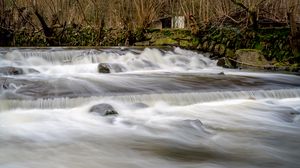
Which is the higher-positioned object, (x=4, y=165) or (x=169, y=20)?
(x=169, y=20)

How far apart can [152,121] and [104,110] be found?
29.3 inches

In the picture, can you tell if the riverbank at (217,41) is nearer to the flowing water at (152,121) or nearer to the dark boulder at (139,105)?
the flowing water at (152,121)

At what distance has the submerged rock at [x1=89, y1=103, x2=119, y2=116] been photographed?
19.1ft

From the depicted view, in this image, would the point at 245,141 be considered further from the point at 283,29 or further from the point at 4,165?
the point at 283,29

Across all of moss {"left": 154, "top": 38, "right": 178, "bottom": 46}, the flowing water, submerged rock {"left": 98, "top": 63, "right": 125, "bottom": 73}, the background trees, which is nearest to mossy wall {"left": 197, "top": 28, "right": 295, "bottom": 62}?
the background trees

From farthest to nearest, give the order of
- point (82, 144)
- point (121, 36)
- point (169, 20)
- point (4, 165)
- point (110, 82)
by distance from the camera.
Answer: point (169, 20)
point (121, 36)
point (110, 82)
point (82, 144)
point (4, 165)

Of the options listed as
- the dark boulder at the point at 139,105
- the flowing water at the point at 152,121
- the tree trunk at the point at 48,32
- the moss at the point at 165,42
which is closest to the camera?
the flowing water at the point at 152,121

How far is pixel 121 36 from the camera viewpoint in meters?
14.3

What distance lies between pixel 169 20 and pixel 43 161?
14335 millimetres

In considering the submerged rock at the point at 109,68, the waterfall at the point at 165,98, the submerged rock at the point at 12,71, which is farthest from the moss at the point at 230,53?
the submerged rock at the point at 12,71

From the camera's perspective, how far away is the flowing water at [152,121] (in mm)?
4160

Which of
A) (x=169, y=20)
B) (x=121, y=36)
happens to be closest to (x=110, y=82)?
(x=121, y=36)

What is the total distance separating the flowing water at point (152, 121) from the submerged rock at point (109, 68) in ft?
3.70

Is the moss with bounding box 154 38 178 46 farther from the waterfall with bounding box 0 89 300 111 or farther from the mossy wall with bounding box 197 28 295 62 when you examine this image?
the waterfall with bounding box 0 89 300 111
